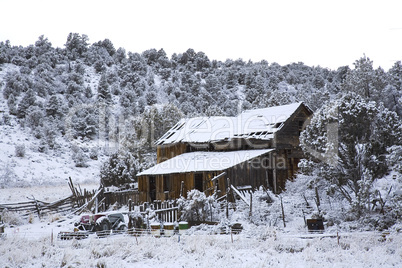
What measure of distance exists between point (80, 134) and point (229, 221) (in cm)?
4445

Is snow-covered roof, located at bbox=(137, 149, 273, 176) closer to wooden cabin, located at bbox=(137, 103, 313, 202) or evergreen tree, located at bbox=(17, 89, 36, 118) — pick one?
wooden cabin, located at bbox=(137, 103, 313, 202)

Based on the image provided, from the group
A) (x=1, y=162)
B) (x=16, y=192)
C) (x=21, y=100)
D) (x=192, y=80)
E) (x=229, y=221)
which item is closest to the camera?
(x=229, y=221)

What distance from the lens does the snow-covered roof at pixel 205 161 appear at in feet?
80.2

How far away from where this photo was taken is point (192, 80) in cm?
8212

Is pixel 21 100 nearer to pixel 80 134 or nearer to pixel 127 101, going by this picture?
pixel 80 134

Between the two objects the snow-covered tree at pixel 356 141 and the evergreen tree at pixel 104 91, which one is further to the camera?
the evergreen tree at pixel 104 91

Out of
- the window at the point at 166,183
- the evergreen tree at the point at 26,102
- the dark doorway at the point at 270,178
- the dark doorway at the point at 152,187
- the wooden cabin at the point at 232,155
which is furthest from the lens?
the evergreen tree at the point at 26,102

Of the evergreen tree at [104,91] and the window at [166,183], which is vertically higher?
the evergreen tree at [104,91]

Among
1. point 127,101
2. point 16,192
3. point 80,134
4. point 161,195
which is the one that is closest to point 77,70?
point 127,101

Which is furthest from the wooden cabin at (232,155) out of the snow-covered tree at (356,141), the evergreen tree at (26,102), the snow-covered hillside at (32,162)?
the evergreen tree at (26,102)

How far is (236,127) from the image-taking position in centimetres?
3069

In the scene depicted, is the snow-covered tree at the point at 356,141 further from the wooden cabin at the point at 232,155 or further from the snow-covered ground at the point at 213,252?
the wooden cabin at the point at 232,155

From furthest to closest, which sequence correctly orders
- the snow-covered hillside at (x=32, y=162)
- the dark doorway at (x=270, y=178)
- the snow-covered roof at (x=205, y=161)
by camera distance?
Result: the snow-covered hillside at (x=32, y=162), the dark doorway at (x=270, y=178), the snow-covered roof at (x=205, y=161)

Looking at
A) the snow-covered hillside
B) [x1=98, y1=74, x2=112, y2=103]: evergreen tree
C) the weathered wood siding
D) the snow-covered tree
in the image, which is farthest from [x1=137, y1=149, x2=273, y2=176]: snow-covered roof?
[x1=98, y1=74, x2=112, y2=103]: evergreen tree
